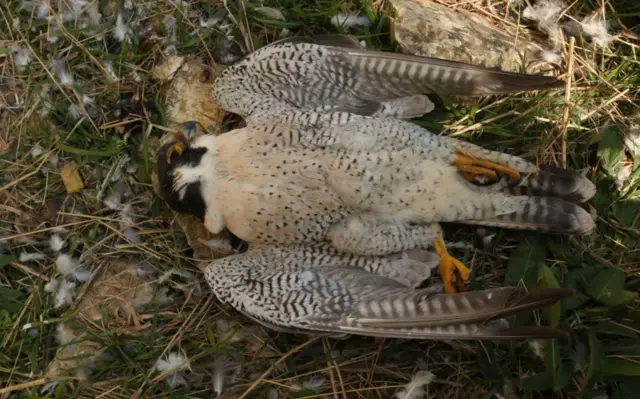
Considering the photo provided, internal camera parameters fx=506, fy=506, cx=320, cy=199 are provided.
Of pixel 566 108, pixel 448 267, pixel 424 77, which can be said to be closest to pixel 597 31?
pixel 566 108

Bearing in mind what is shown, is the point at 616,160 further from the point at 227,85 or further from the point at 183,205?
the point at 183,205

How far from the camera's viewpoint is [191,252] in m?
2.85

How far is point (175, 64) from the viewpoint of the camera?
2.93m

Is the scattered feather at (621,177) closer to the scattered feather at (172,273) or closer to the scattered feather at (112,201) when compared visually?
the scattered feather at (172,273)

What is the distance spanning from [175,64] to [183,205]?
925mm

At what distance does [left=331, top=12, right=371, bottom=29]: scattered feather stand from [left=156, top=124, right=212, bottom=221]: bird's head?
3.40ft

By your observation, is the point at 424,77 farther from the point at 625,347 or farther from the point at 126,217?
the point at 126,217

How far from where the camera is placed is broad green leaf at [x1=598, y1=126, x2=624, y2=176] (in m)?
2.66

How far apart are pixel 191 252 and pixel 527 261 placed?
179 cm

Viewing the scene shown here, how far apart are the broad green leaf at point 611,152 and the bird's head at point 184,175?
2038mm

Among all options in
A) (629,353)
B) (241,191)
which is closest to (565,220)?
(629,353)

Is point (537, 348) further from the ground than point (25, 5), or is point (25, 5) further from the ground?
point (25, 5)

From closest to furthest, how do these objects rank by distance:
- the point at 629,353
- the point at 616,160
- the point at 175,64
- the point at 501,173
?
the point at 629,353
the point at 501,173
the point at 616,160
the point at 175,64

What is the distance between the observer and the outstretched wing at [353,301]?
6.29 ft
